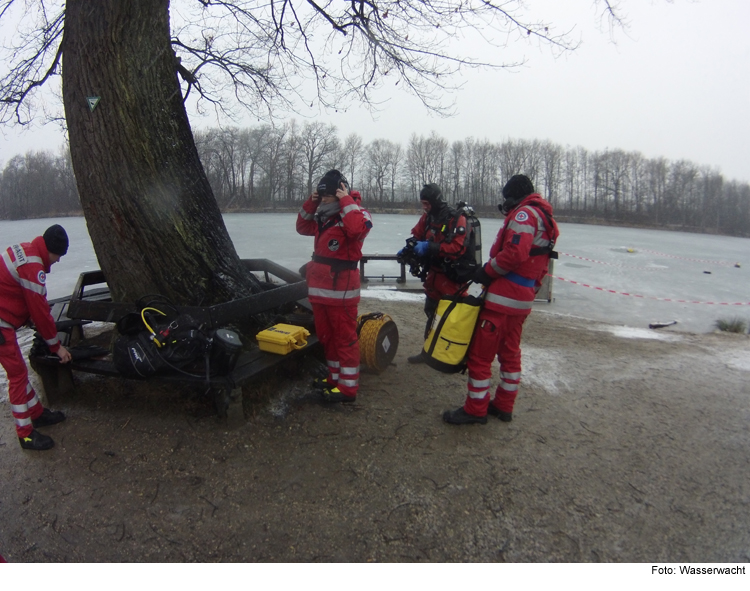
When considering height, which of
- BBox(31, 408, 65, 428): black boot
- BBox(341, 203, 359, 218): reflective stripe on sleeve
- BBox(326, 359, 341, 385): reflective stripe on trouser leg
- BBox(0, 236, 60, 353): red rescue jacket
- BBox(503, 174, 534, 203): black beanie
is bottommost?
BBox(31, 408, 65, 428): black boot

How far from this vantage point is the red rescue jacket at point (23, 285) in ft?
9.91

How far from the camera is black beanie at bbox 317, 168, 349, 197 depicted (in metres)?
3.47

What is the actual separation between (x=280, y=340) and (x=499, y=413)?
1.71 metres

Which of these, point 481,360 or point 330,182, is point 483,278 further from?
point 330,182

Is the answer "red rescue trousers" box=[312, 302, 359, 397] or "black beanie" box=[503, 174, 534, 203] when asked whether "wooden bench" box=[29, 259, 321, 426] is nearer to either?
"red rescue trousers" box=[312, 302, 359, 397]

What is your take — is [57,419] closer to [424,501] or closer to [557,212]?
[424,501]

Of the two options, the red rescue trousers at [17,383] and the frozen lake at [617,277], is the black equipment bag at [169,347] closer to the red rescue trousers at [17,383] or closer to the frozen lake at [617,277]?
the red rescue trousers at [17,383]

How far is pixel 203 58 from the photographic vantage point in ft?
18.4

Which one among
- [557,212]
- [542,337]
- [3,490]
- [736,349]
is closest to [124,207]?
[3,490]

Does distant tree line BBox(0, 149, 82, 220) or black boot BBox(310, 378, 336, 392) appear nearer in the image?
black boot BBox(310, 378, 336, 392)

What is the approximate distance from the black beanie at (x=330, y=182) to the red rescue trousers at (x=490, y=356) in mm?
1391

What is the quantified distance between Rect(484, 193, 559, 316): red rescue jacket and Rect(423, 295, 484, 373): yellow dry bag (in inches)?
5.1

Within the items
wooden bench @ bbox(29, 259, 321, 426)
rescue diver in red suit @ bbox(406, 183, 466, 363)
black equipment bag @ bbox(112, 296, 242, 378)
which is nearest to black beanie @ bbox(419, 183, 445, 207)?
rescue diver in red suit @ bbox(406, 183, 466, 363)

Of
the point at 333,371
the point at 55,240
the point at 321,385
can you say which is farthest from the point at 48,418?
the point at 333,371
